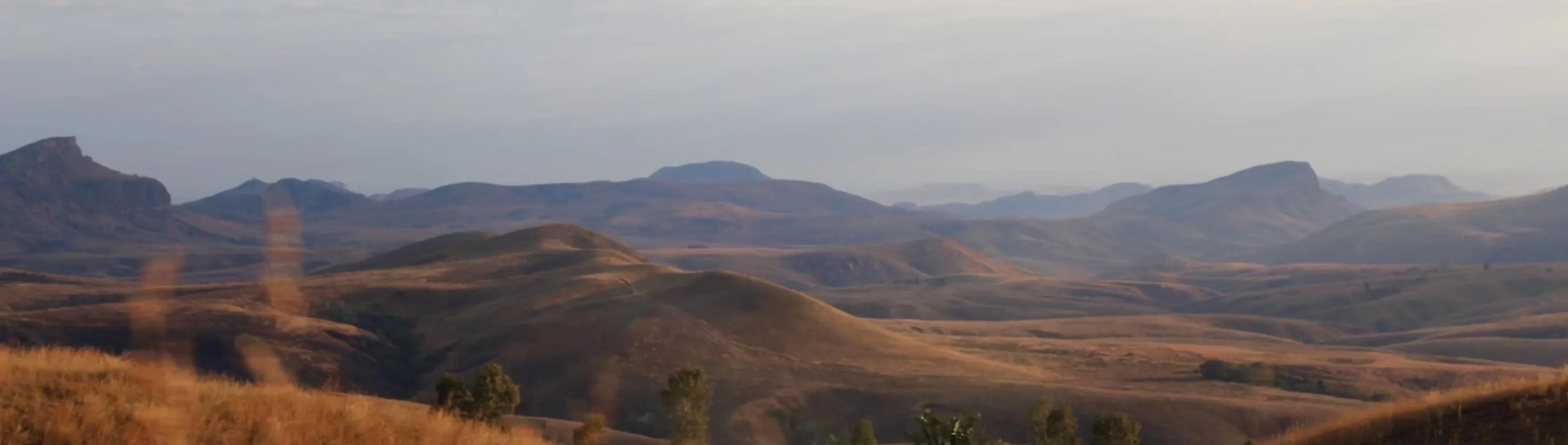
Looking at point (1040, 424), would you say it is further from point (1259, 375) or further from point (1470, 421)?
point (1259, 375)

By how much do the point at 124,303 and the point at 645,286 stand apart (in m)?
45.5

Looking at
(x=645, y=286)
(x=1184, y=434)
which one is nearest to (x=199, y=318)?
(x=645, y=286)

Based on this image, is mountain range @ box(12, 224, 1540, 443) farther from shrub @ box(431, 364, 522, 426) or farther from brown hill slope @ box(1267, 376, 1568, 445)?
brown hill slope @ box(1267, 376, 1568, 445)

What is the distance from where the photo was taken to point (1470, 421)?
1518cm

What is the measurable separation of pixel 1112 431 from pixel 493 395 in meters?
20.8

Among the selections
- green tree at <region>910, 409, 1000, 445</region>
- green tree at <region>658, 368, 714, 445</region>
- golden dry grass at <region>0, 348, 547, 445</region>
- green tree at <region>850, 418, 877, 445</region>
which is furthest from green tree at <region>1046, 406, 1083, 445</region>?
golden dry grass at <region>0, 348, 547, 445</region>

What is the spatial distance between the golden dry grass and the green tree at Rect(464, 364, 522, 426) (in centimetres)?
1686

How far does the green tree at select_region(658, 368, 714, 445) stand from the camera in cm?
4050

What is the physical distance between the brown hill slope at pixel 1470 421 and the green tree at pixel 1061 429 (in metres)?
23.0

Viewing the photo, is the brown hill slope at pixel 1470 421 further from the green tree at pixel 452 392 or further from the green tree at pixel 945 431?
the green tree at pixel 452 392

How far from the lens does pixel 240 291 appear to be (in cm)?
10469

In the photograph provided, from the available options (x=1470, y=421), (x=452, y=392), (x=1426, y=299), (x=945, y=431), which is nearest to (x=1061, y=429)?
(x=945, y=431)

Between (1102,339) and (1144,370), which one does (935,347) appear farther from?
(1102,339)

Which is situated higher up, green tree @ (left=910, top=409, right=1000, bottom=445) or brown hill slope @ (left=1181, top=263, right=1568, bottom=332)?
green tree @ (left=910, top=409, right=1000, bottom=445)
